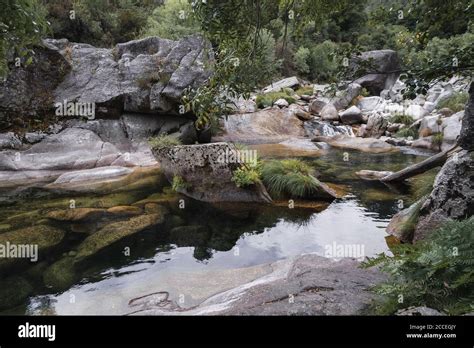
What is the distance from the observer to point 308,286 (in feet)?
15.1

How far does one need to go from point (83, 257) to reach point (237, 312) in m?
3.95

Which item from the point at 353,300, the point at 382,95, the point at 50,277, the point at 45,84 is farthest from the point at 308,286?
the point at 382,95

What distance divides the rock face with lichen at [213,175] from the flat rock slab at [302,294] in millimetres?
4232

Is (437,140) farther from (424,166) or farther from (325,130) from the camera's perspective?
(424,166)

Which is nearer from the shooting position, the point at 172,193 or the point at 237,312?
the point at 237,312

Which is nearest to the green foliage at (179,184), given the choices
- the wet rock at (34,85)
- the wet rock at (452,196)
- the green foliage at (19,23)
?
the wet rock at (452,196)

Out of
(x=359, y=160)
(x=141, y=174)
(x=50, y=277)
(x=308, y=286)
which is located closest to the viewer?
(x=308, y=286)

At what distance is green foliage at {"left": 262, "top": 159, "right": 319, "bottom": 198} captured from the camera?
32.9 ft

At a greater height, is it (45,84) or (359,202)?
(45,84)

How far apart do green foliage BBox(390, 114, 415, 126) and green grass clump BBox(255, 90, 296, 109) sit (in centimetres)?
712

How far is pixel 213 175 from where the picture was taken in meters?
10.3

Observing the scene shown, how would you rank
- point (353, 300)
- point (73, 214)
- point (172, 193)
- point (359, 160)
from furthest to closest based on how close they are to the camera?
1. point (359, 160)
2. point (172, 193)
3. point (73, 214)
4. point (353, 300)

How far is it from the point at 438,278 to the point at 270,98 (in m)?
21.7
